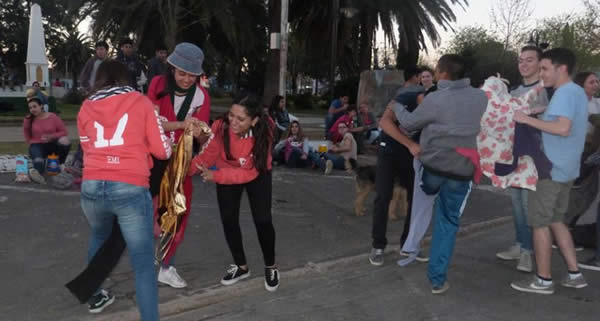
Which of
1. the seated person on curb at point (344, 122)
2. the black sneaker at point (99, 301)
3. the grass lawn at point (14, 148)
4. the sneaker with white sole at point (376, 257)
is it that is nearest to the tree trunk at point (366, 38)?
the seated person on curb at point (344, 122)

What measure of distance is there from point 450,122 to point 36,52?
24.0m

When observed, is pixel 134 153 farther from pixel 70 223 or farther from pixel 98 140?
pixel 70 223

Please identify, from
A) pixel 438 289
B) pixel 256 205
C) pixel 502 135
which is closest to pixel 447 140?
pixel 502 135

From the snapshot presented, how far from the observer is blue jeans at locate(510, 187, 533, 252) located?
206 inches

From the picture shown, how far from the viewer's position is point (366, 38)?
24.3 m

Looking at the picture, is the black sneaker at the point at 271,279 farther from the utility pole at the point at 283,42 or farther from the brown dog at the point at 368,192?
the utility pole at the point at 283,42

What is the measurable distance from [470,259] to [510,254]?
1.39 feet

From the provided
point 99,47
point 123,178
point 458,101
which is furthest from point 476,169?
point 99,47

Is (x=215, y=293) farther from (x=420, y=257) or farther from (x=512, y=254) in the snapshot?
(x=512, y=254)

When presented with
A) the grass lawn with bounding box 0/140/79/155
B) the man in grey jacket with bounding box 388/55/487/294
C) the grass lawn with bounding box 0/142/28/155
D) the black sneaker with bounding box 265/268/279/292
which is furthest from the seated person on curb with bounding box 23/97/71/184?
the man in grey jacket with bounding box 388/55/487/294

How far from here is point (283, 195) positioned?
8320mm

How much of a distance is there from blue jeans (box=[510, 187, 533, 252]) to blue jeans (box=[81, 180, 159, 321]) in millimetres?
3477

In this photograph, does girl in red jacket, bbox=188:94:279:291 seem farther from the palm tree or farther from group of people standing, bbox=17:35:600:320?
the palm tree

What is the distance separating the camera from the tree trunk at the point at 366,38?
76.3ft
